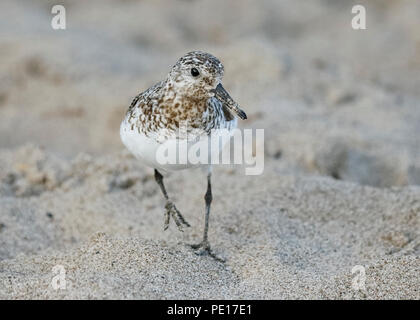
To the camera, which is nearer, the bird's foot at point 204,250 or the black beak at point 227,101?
the black beak at point 227,101

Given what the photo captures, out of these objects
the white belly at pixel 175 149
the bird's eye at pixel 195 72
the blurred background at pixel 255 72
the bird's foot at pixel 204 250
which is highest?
the blurred background at pixel 255 72

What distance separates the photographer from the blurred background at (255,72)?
5473 mm

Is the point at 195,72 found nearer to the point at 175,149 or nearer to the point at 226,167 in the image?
the point at 175,149

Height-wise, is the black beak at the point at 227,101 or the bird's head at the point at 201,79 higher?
the bird's head at the point at 201,79

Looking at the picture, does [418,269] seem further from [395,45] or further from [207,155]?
[395,45]

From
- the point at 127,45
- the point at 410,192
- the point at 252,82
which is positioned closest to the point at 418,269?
the point at 410,192

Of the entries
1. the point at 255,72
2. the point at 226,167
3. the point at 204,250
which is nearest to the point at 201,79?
the point at 204,250

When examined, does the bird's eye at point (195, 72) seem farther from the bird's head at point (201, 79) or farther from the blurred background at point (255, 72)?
the blurred background at point (255, 72)

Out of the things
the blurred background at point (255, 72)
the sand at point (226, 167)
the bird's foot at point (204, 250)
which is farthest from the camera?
the blurred background at point (255, 72)

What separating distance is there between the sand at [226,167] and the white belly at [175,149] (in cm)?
47

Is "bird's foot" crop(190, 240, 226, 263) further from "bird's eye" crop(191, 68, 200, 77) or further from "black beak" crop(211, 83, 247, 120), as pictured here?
"bird's eye" crop(191, 68, 200, 77)

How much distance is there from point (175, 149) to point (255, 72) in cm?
341

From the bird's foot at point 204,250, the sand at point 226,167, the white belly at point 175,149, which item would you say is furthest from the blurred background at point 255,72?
the white belly at point 175,149

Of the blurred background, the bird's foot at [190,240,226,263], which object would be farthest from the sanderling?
the blurred background
